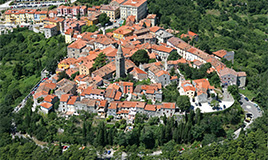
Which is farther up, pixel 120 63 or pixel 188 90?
pixel 120 63

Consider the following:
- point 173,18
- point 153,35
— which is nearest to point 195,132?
point 153,35

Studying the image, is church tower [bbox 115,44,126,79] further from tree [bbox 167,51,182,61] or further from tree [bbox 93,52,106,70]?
tree [bbox 167,51,182,61]

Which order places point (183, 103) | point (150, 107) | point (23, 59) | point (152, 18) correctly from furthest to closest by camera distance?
1. point (23, 59)
2. point (152, 18)
3. point (150, 107)
4. point (183, 103)

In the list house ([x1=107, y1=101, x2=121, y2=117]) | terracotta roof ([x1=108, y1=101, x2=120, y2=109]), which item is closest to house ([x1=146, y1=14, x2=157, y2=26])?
terracotta roof ([x1=108, y1=101, x2=120, y2=109])

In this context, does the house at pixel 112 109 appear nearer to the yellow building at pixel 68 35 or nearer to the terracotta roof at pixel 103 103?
the terracotta roof at pixel 103 103

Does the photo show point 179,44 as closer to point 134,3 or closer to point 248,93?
point 248,93

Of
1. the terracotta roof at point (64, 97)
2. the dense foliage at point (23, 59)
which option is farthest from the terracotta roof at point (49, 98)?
the dense foliage at point (23, 59)

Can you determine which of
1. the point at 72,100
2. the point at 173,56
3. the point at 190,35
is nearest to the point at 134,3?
the point at 190,35
